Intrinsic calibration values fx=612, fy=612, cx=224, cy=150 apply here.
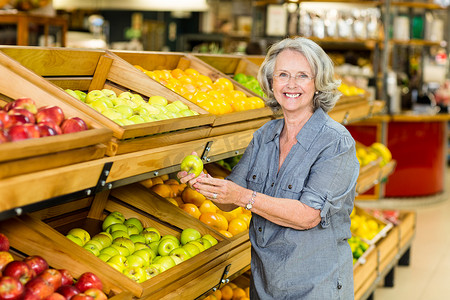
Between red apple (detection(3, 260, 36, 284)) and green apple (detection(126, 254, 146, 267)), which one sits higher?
red apple (detection(3, 260, 36, 284))

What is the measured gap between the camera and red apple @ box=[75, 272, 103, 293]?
1.91 meters

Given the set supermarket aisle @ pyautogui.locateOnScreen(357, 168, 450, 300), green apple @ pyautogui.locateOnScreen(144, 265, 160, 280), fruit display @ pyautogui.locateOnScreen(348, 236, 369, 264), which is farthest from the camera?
supermarket aisle @ pyautogui.locateOnScreen(357, 168, 450, 300)

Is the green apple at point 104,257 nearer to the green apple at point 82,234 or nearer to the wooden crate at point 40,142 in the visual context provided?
the green apple at point 82,234

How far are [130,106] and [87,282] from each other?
82 cm

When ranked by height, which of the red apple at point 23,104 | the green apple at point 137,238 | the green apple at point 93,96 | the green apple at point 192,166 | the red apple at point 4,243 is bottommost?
the green apple at point 137,238

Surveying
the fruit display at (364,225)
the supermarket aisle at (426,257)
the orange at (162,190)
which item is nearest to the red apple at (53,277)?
the orange at (162,190)

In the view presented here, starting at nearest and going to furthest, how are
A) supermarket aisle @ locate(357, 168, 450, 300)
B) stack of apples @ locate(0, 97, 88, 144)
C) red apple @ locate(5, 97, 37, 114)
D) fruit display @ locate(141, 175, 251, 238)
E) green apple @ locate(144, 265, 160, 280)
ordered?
1. stack of apples @ locate(0, 97, 88, 144)
2. red apple @ locate(5, 97, 37, 114)
3. green apple @ locate(144, 265, 160, 280)
4. fruit display @ locate(141, 175, 251, 238)
5. supermarket aisle @ locate(357, 168, 450, 300)

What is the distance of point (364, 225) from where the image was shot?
4.70 meters

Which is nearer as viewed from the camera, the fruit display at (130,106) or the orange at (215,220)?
the fruit display at (130,106)

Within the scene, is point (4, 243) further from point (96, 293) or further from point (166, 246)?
point (166, 246)

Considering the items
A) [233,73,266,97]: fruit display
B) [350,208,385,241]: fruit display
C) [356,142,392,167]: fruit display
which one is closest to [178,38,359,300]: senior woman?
[233,73,266,97]: fruit display

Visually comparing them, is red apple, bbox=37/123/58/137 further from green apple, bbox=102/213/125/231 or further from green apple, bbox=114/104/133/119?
green apple, bbox=102/213/125/231

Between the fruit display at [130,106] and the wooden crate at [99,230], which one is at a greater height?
the fruit display at [130,106]

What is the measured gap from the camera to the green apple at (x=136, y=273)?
2.19 meters
